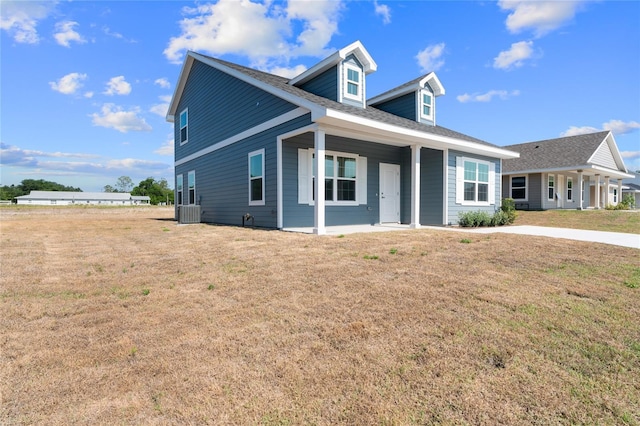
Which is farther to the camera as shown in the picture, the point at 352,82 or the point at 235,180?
the point at 235,180

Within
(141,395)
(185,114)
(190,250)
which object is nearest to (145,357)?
(141,395)

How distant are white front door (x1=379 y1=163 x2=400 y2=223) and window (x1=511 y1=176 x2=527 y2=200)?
44.1 feet

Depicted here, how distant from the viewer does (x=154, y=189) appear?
105m

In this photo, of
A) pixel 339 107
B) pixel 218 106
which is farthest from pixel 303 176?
pixel 218 106

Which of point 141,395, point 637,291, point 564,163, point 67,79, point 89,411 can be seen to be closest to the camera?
point 89,411

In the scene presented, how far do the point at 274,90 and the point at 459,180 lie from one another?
7.55 metres

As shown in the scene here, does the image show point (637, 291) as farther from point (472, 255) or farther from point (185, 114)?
point (185, 114)

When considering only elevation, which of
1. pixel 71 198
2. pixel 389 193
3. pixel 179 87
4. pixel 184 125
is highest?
pixel 179 87

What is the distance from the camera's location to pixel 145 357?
7.64ft

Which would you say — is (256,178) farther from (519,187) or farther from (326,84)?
(519,187)

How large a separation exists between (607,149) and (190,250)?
27964mm

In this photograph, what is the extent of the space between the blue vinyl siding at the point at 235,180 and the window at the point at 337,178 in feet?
2.96

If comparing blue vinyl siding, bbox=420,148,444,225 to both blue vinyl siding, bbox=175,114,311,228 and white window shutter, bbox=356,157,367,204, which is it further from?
blue vinyl siding, bbox=175,114,311,228

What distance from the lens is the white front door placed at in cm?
1184
